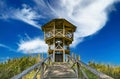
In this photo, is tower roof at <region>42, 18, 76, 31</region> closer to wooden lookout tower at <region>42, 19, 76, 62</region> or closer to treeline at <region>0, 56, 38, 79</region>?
wooden lookout tower at <region>42, 19, 76, 62</region>

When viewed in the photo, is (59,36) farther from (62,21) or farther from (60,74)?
(60,74)

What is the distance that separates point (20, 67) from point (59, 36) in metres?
6.01

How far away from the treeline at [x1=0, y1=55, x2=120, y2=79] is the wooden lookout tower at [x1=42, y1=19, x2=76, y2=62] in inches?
142

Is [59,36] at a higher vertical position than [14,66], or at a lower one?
higher

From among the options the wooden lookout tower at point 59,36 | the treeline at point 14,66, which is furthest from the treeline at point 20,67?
the wooden lookout tower at point 59,36

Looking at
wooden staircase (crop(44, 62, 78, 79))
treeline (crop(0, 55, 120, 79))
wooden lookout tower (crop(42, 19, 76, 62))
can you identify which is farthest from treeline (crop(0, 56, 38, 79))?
wooden staircase (crop(44, 62, 78, 79))

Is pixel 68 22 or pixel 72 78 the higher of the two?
pixel 68 22

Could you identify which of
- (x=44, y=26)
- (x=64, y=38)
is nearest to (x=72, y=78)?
(x=64, y=38)

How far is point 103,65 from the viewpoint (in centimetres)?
2689

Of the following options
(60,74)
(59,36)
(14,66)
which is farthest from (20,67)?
(60,74)

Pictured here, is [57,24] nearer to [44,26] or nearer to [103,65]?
[44,26]

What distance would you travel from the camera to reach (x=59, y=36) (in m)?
21.0

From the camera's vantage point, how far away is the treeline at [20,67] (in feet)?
66.8

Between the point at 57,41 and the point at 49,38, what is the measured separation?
1084mm
